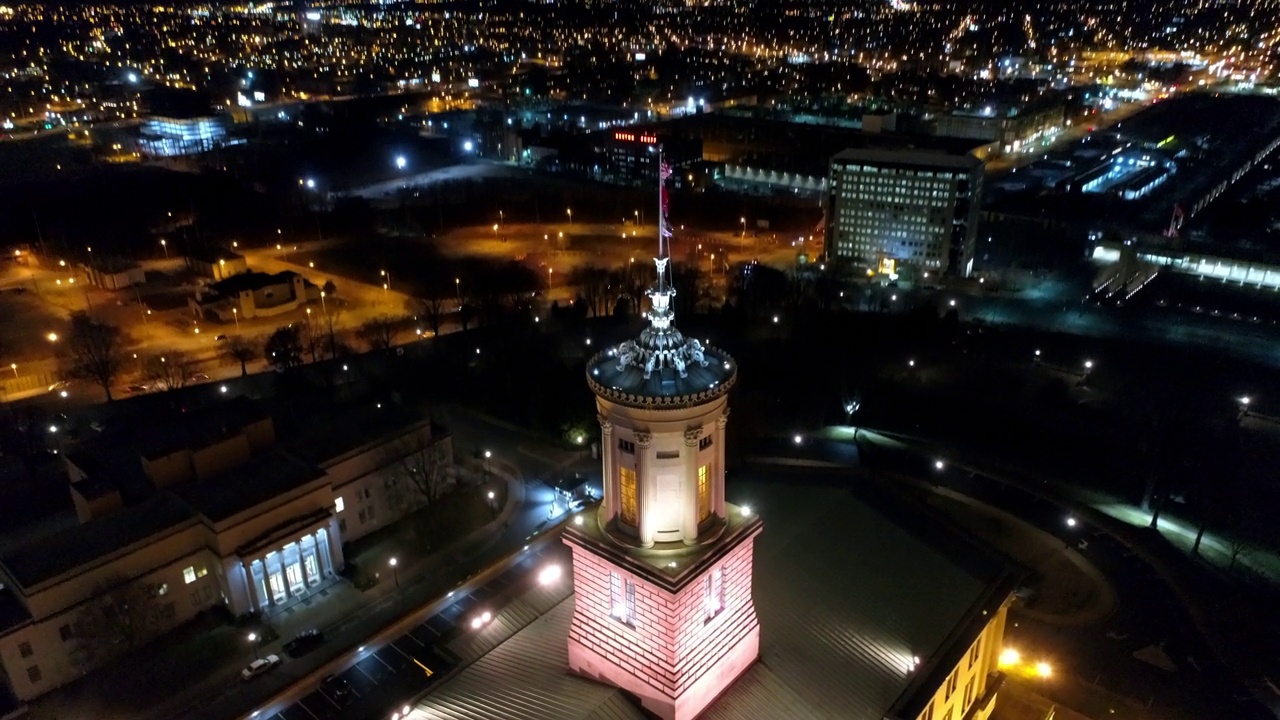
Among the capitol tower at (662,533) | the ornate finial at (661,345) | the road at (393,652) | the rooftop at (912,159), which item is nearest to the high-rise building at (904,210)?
the rooftop at (912,159)

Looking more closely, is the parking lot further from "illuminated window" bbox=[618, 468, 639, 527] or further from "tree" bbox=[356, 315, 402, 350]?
"tree" bbox=[356, 315, 402, 350]

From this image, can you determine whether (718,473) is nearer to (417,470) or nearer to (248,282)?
(417,470)

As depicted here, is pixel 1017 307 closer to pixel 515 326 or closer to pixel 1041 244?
pixel 1041 244

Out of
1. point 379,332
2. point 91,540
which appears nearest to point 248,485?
point 91,540

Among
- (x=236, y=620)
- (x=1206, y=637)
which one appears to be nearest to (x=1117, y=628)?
(x=1206, y=637)

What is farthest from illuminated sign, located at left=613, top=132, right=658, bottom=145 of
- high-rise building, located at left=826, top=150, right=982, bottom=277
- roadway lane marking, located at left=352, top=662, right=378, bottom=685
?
roadway lane marking, located at left=352, top=662, right=378, bottom=685

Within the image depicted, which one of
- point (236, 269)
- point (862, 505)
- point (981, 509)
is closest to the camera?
point (862, 505)
